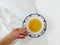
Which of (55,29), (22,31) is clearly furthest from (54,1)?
(22,31)

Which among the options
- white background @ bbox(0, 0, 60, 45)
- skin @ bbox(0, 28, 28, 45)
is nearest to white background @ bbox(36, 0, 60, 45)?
white background @ bbox(0, 0, 60, 45)

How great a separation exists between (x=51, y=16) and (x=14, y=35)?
264mm

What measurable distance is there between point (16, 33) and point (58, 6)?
1.05 ft

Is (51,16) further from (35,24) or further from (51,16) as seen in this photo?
(35,24)

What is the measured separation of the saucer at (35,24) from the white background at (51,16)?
39 mm

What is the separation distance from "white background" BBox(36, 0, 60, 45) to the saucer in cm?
4

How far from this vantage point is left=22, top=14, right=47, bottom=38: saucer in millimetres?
1163

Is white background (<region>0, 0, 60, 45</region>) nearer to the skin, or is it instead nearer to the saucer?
the saucer

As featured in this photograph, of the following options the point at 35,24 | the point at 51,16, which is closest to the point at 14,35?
the point at 35,24

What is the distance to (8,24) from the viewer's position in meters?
1.20

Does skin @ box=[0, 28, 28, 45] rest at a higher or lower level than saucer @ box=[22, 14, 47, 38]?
lower

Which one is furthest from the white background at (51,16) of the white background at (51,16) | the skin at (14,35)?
the skin at (14,35)

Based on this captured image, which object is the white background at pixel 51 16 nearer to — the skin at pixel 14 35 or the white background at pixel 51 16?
the white background at pixel 51 16

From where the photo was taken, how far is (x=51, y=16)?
121cm
